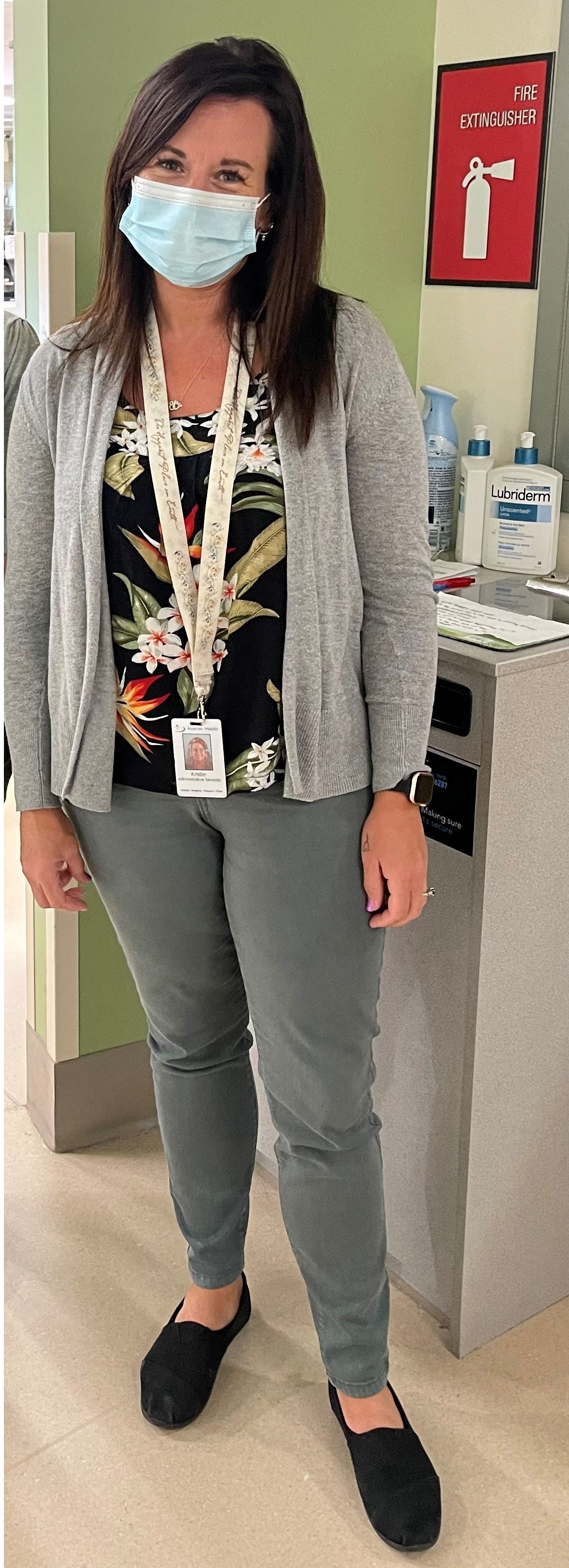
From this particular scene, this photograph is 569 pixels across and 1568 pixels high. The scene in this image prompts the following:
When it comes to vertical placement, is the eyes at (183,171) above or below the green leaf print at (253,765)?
above

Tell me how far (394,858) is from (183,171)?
2.02 feet

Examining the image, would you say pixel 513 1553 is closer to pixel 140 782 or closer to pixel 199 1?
pixel 140 782

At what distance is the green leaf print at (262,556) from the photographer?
110 centimetres

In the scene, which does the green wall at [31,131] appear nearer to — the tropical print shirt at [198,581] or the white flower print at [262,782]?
the tropical print shirt at [198,581]

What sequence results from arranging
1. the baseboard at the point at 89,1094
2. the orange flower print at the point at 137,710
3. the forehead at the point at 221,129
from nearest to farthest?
1. the forehead at the point at 221,129
2. the orange flower print at the point at 137,710
3. the baseboard at the point at 89,1094

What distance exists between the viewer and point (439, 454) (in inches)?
72.1

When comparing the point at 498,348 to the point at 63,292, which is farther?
the point at 498,348

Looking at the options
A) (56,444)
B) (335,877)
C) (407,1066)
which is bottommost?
(407,1066)

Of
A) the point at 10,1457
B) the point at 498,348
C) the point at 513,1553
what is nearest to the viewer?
the point at 513,1553

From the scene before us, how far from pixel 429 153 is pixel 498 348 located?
12.3 inches

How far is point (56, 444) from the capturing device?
45.4 inches

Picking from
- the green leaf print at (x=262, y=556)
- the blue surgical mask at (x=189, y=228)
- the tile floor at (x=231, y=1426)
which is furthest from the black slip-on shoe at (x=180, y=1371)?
the blue surgical mask at (x=189, y=228)

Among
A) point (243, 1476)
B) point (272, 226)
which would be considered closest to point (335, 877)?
point (272, 226)

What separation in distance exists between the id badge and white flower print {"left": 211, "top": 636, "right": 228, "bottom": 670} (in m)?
0.05
